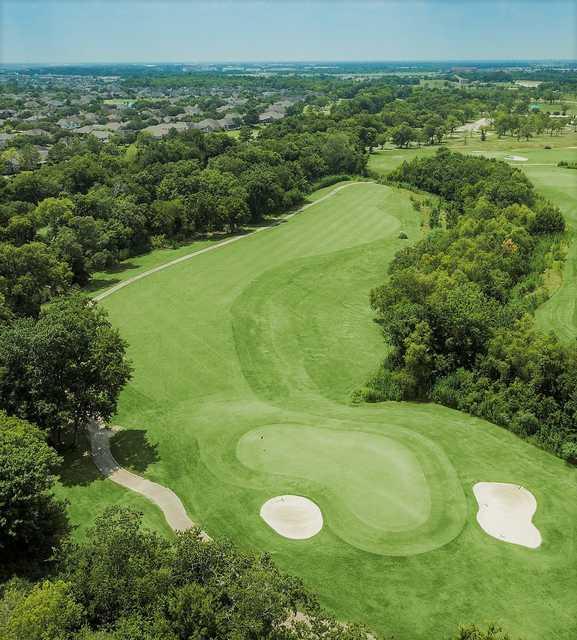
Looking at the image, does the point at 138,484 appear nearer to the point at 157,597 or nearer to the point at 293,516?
the point at 293,516

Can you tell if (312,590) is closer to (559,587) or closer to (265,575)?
(265,575)

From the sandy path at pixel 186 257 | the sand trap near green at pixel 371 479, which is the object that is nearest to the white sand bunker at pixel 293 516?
the sand trap near green at pixel 371 479

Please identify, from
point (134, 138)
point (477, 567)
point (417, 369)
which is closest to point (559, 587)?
point (477, 567)

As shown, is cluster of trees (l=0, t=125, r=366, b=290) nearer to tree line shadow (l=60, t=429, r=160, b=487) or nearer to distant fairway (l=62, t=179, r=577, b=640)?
distant fairway (l=62, t=179, r=577, b=640)

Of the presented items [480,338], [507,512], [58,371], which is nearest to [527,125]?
[480,338]

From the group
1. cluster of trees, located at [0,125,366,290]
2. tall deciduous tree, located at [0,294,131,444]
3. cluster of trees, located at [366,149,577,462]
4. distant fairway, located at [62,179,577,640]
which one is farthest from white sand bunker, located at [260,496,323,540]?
cluster of trees, located at [0,125,366,290]
